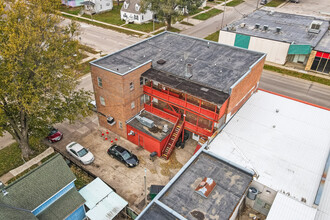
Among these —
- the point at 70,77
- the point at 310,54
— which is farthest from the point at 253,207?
the point at 310,54

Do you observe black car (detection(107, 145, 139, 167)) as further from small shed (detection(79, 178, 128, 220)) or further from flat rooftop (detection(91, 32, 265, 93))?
flat rooftop (detection(91, 32, 265, 93))

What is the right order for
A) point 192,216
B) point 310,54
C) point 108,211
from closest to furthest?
point 192,216
point 108,211
point 310,54

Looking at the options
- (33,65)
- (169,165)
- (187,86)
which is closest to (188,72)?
(187,86)

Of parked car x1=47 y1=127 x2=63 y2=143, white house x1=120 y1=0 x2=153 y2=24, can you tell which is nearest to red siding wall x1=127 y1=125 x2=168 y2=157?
parked car x1=47 y1=127 x2=63 y2=143

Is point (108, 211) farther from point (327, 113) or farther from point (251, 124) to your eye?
point (327, 113)

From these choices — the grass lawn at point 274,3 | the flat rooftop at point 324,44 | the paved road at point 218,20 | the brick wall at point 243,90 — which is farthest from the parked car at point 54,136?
the grass lawn at point 274,3

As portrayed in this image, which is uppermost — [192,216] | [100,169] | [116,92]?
[116,92]

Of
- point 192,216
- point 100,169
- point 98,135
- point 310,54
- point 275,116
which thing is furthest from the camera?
point 310,54

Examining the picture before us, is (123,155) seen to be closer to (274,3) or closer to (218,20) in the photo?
(218,20)
